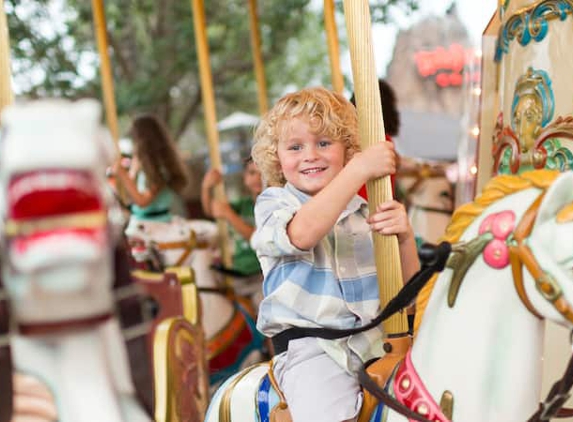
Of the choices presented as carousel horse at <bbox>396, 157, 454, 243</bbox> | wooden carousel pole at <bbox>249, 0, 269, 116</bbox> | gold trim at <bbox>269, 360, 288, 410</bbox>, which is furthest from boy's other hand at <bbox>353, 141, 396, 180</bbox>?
wooden carousel pole at <bbox>249, 0, 269, 116</bbox>

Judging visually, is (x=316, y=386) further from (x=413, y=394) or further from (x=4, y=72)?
(x=4, y=72)

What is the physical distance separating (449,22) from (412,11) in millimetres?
6121

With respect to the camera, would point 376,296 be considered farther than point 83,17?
No

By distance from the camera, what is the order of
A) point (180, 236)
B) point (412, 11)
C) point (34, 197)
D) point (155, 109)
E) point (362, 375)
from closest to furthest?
1. point (34, 197)
2. point (362, 375)
3. point (180, 236)
4. point (412, 11)
5. point (155, 109)

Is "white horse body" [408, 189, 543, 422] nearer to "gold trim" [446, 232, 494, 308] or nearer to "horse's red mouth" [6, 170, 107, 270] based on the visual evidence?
"gold trim" [446, 232, 494, 308]

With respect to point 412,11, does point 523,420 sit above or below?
below

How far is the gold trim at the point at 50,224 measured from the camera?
0.78m

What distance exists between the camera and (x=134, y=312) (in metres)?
0.95

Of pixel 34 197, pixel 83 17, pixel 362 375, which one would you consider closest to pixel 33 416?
pixel 34 197

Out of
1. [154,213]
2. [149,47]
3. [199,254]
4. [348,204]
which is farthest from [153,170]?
[149,47]

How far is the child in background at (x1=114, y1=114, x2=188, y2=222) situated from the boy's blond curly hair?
6.29 ft

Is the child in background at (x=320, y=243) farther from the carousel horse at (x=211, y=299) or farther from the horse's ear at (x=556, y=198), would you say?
the carousel horse at (x=211, y=299)

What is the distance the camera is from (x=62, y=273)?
0.78 m

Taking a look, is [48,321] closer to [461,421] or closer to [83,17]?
[461,421]
